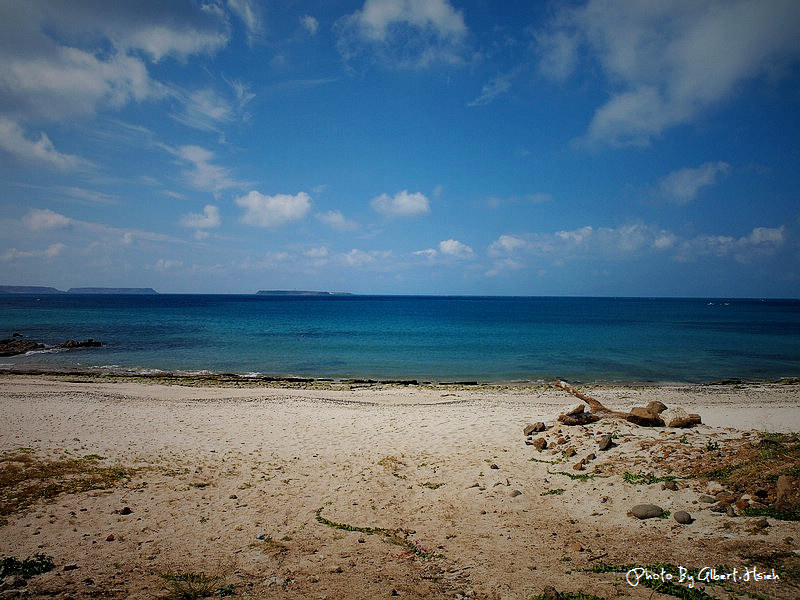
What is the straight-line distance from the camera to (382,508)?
9.38 metres

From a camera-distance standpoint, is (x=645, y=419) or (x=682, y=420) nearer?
(x=682, y=420)

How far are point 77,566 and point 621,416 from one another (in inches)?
589

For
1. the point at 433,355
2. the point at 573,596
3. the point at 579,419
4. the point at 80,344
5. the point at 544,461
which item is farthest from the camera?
the point at 80,344

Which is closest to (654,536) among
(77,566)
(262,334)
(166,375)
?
(77,566)

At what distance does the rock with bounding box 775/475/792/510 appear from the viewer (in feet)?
24.8

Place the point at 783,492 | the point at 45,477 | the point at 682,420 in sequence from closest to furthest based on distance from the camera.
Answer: the point at 783,492
the point at 45,477
the point at 682,420

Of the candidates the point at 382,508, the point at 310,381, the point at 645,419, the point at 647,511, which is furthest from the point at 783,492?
the point at 310,381

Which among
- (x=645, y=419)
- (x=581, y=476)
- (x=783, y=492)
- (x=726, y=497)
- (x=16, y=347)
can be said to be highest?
(x=783, y=492)

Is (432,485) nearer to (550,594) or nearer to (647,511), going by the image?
(647,511)

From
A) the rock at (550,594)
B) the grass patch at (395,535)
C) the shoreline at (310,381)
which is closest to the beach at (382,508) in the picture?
the grass patch at (395,535)

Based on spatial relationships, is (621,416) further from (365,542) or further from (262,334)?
(262,334)

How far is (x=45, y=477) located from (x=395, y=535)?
9358mm

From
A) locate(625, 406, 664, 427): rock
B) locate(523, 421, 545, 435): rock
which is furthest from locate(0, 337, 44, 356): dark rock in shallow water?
locate(625, 406, 664, 427): rock

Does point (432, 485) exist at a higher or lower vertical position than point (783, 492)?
lower
